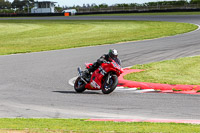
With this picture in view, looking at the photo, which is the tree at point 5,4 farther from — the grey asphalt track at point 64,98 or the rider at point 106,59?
the rider at point 106,59

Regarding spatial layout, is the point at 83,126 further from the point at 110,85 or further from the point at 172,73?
the point at 172,73

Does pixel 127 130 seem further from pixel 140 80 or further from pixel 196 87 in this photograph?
pixel 140 80

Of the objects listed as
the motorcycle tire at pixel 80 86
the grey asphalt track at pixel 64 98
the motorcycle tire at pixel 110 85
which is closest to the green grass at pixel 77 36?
the grey asphalt track at pixel 64 98

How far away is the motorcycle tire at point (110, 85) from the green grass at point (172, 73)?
1593mm

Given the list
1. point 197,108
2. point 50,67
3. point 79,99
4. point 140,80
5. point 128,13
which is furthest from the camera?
point 128,13

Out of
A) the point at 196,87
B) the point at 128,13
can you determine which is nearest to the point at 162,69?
the point at 196,87

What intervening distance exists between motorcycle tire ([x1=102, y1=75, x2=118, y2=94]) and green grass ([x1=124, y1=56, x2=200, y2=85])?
5.23 ft

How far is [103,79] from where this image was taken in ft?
36.6

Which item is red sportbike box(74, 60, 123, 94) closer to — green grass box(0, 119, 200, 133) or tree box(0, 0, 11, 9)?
green grass box(0, 119, 200, 133)

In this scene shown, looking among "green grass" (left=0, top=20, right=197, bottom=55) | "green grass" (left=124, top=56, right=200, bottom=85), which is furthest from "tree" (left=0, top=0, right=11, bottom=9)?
"green grass" (left=124, top=56, right=200, bottom=85)

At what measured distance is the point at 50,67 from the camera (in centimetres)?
1587

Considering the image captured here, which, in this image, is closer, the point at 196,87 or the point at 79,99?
the point at 79,99

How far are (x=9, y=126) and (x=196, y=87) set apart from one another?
575 cm

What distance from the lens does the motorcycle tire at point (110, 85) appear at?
423 inches
